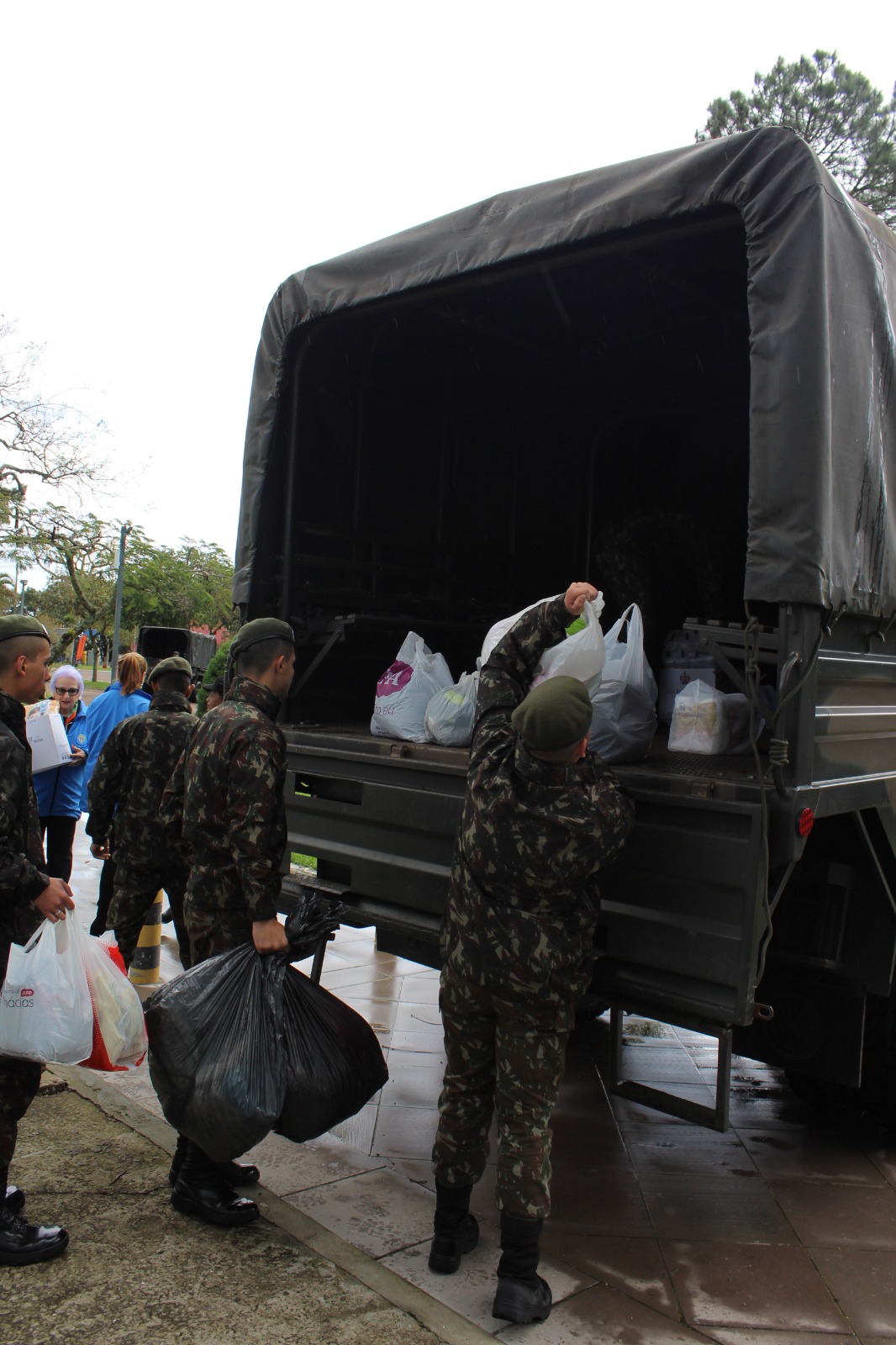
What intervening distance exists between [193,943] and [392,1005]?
205 cm

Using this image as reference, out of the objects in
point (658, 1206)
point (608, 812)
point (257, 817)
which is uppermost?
point (608, 812)

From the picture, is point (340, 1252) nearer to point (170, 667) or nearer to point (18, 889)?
point (18, 889)

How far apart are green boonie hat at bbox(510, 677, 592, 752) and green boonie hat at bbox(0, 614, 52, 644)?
1.31 meters

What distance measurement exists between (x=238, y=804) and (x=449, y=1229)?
1218 millimetres

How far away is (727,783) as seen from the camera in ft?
8.73

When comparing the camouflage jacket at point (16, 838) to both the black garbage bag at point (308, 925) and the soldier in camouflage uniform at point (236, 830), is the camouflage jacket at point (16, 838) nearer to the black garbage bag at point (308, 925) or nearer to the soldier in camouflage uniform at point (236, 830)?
the soldier in camouflage uniform at point (236, 830)

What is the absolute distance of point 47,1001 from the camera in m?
2.80

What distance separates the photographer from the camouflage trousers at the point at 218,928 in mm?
3096

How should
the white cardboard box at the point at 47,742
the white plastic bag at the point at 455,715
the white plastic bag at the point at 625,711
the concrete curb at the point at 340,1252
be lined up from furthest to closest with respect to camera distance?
the white cardboard box at the point at 47,742
the white plastic bag at the point at 455,715
the white plastic bag at the point at 625,711
the concrete curb at the point at 340,1252

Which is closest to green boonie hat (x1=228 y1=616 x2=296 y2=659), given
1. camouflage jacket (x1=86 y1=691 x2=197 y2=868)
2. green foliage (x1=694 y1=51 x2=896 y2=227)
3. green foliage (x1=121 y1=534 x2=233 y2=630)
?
camouflage jacket (x1=86 y1=691 x2=197 y2=868)

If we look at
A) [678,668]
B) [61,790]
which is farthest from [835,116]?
[61,790]

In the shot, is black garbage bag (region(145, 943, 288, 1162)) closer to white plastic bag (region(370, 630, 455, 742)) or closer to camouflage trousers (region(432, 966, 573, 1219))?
camouflage trousers (region(432, 966, 573, 1219))

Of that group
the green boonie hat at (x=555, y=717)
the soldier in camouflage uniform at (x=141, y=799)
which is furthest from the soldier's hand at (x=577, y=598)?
the soldier in camouflage uniform at (x=141, y=799)

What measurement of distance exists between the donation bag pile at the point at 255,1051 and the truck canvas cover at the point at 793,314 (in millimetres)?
1552
